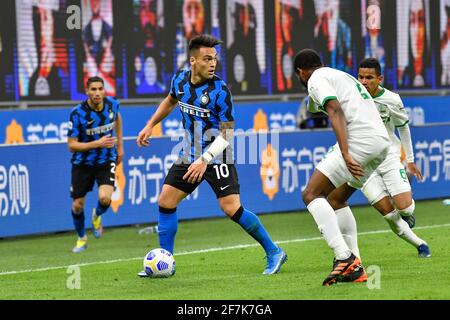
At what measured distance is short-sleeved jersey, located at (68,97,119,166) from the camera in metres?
15.4

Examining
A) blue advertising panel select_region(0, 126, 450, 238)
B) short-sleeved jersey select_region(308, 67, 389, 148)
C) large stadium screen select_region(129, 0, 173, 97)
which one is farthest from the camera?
large stadium screen select_region(129, 0, 173, 97)

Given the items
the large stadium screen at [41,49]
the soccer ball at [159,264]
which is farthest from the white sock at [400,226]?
the large stadium screen at [41,49]

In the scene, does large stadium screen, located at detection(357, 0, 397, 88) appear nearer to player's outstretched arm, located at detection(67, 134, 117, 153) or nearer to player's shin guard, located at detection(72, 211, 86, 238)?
player's outstretched arm, located at detection(67, 134, 117, 153)

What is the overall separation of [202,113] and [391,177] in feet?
8.70

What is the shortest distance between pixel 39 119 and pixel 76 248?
16.0 feet

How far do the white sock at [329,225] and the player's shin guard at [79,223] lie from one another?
18.4 ft

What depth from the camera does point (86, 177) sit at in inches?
609

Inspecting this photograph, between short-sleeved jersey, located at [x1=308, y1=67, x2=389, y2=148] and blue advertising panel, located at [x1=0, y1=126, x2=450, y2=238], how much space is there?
269 inches

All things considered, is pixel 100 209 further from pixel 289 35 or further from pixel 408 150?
pixel 289 35

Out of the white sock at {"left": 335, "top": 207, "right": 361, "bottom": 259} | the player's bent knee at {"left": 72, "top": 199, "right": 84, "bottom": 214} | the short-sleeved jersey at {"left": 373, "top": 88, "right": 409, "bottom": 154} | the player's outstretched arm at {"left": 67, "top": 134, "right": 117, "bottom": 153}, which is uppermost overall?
the short-sleeved jersey at {"left": 373, "top": 88, "right": 409, "bottom": 154}

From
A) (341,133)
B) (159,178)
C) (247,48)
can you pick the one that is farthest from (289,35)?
(341,133)

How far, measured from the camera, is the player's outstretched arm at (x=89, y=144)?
15.2 meters

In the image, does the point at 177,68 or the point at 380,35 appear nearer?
the point at 177,68

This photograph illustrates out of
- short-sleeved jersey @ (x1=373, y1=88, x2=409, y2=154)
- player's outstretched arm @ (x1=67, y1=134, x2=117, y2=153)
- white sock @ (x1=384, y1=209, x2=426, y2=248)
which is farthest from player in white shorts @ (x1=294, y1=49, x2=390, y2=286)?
player's outstretched arm @ (x1=67, y1=134, x2=117, y2=153)
